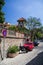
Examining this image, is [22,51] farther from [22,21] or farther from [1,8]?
[22,21]

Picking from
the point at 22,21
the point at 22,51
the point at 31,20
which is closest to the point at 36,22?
the point at 31,20

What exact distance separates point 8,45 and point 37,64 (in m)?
6.58

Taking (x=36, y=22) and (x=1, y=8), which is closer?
(x=1, y=8)

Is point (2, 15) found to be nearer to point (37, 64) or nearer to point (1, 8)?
point (1, 8)

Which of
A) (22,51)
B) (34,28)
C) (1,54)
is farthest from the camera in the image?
(34,28)

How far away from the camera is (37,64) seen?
1377cm

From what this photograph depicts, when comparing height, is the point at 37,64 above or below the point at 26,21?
below

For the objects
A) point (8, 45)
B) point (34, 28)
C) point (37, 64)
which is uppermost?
point (34, 28)

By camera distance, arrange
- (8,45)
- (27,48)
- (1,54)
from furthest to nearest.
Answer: (27,48) < (8,45) < (1,54)

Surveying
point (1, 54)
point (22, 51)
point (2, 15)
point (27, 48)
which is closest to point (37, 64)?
point (1, 54)

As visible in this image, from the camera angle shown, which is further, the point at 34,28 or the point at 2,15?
the point at 34,28

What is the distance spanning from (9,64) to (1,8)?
50.2 feet

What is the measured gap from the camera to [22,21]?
59875 mm

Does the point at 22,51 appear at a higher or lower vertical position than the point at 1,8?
lower
